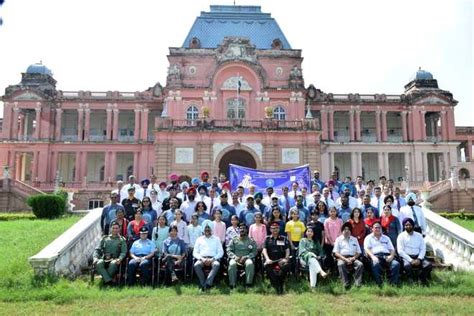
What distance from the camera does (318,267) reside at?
9.27 metres

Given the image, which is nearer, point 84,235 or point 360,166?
point 84,235

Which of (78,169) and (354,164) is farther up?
(354,164)

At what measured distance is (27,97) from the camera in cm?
4053

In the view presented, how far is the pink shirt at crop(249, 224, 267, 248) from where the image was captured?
10.1 metres

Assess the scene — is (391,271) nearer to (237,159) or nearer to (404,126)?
(237,159)

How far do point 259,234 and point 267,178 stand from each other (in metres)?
7.81

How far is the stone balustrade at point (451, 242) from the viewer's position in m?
10.8

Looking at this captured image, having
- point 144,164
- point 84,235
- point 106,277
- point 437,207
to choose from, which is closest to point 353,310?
point 106,277

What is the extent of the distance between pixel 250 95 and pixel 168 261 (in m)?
27.7

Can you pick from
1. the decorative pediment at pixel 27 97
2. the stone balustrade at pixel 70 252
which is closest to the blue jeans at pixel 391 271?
the stone balustrade at pixel 70 252

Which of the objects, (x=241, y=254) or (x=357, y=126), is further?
(x=357, y=126)

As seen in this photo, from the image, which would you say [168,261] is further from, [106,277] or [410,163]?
[410,163]

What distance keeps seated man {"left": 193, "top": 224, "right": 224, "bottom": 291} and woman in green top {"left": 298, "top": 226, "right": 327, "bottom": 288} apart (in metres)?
1.79

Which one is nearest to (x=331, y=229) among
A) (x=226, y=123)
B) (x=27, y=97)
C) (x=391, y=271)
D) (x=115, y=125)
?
(x=391, y=271)
